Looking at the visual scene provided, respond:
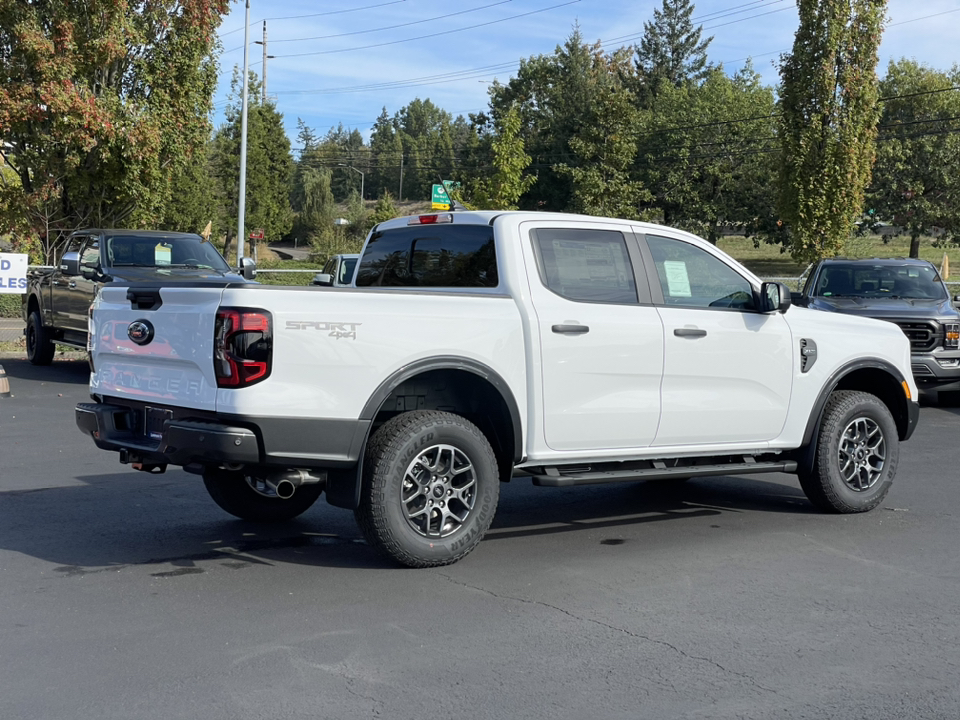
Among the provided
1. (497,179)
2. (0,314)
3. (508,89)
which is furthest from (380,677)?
(508,89)

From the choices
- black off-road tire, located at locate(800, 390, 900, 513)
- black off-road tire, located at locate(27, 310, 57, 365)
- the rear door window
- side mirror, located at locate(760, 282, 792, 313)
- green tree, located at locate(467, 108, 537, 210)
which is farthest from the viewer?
green tree, located at locate(467, 108, 537, 210)


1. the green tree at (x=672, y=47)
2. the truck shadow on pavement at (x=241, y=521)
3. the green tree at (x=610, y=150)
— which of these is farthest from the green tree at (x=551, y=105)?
the truck shadow on pavement at (x=241, y=521)

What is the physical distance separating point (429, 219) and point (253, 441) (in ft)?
7.51

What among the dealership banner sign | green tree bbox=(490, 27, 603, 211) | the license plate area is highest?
green tree bbox=(490, 27, 603, 211)

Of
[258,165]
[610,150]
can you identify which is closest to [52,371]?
[610,150]

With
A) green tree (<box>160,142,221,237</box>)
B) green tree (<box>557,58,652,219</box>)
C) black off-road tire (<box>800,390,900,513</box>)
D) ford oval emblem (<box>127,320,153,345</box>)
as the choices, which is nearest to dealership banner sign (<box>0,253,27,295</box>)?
ford oval emblem (<box>127,320,153,345</box>)

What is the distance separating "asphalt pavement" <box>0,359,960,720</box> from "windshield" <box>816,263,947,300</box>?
7.27 m

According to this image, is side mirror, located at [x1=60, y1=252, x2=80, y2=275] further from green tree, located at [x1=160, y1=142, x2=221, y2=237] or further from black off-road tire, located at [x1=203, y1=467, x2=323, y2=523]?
green tree, located at [x1=160, y1=142, x2=221, y2=237]

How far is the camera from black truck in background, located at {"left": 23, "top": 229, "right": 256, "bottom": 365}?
14.5 metres

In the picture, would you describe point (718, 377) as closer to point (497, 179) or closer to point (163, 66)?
point (163, 66)

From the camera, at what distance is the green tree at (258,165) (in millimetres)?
53688

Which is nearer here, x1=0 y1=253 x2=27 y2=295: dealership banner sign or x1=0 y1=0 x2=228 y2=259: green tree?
x1=0 y1=253 x2=27 y2=295: dealership banner sign

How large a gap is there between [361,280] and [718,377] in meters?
2.51

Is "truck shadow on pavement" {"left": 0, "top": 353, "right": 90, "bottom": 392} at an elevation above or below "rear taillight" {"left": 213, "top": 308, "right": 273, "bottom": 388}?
below
